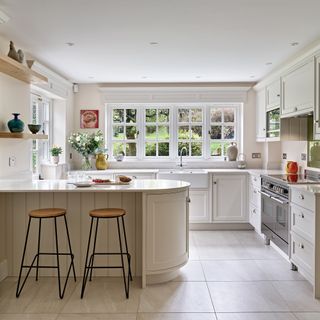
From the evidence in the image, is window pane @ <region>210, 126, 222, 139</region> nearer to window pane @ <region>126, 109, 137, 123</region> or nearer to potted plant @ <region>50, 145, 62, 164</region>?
window pane @ <region>126, 109, 137, 123</region>

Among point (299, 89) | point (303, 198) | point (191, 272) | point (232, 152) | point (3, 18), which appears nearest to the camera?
point (3, 18)

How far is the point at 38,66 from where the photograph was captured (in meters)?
4.44

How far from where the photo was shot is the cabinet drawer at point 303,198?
3160 mm

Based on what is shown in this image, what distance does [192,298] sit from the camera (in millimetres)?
3061

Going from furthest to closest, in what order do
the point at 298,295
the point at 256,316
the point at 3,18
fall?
1. the point at 298,295
2. the point at 3,18
3. the point at 256,316

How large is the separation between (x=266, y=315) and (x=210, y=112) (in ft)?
13.5

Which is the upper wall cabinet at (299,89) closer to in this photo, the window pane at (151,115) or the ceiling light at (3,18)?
the window pane at (151,115)

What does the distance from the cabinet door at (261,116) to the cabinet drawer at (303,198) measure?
216cm

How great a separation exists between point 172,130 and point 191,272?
124 inches

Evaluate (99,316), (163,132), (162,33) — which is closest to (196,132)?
(163,132)

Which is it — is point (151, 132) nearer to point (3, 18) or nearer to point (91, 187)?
point (91, 187)

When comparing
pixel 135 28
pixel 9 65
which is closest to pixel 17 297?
pixel 9 65

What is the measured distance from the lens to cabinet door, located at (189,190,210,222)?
552cm

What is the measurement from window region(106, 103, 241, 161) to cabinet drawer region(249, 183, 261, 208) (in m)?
1.08
